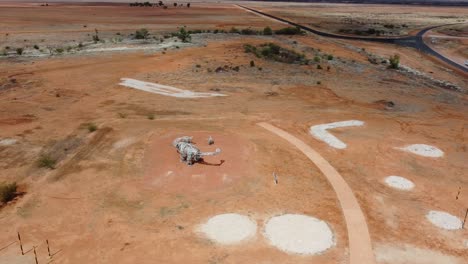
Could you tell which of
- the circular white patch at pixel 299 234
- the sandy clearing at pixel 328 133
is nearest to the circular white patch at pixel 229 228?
the circular white patch at pixel 299 234

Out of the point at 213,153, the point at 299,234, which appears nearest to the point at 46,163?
the point at 213,153

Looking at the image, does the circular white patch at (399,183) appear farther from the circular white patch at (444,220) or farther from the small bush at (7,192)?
the small bush at (7,192)

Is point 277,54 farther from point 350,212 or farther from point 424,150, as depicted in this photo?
point 350,212

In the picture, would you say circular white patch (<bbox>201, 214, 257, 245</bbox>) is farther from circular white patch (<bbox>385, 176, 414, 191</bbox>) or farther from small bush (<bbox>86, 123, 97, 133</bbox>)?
small bush (<bbox>86, 123, 97, 133</bbox>)

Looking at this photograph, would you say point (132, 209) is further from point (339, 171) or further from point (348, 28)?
point (348, 28)

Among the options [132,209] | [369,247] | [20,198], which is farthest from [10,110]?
[369,247]
